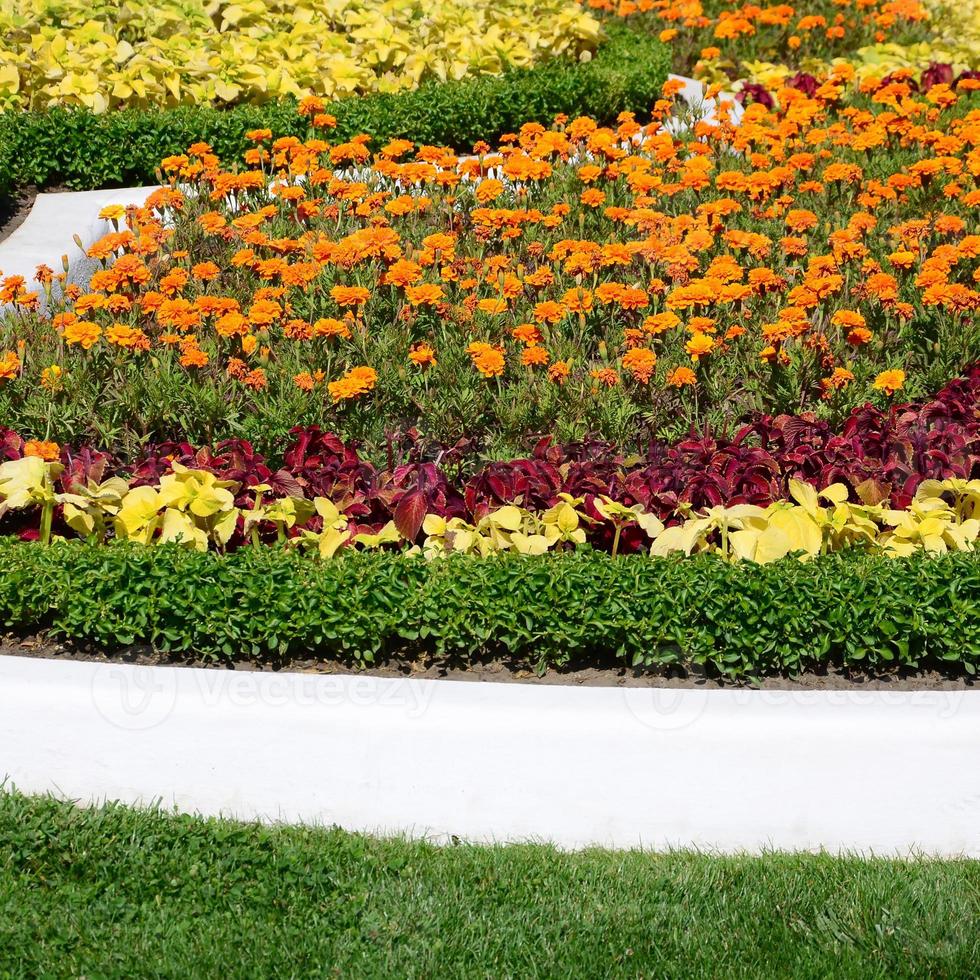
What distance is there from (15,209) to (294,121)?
5.44 feet

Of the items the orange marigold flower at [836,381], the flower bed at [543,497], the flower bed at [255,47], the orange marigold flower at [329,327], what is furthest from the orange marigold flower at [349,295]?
the flower bed at [255,47]

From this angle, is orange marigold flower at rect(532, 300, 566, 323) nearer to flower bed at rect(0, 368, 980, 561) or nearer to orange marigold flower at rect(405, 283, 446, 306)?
orange marigold flower at rect(405, 283, 446, 306)

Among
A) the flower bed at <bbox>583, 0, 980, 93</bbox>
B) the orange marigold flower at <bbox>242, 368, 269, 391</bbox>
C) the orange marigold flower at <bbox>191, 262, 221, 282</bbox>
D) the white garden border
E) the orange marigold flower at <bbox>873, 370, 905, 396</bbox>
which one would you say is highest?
the orange marigold flower at <bbox>191, 262, 221, 282</bbox>

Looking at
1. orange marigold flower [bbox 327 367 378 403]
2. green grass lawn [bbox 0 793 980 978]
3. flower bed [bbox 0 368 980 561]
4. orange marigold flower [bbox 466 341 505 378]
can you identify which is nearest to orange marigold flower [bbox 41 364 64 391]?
flower bed [bbox 0 368 980 561]

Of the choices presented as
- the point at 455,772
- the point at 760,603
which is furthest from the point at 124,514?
the point at 760,603

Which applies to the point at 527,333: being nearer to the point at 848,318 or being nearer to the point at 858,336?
the point at 848,318

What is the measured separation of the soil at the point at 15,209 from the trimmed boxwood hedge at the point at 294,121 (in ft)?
0.19

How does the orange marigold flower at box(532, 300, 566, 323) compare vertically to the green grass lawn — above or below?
above

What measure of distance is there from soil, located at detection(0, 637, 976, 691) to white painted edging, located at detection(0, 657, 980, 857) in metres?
0.21

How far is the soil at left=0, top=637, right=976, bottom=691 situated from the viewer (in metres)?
4.07

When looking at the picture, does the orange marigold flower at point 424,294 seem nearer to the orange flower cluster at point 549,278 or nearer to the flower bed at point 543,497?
the orange flower cluster at point 549,278

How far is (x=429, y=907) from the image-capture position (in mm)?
3535

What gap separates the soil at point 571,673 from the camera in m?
4.07

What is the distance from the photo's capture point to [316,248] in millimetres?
6102
